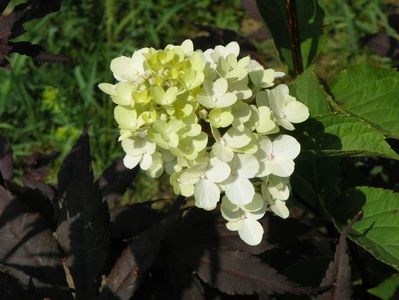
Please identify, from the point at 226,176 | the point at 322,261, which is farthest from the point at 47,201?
the point at 322,261

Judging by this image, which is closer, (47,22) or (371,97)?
(371,97)

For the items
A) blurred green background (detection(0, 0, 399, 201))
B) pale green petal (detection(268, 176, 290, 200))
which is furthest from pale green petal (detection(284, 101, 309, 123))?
blurred green background (detection(0, 0, 399, 201))

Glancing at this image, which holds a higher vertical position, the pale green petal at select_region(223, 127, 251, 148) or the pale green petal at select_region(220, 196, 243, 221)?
A: the pale green petal at select_region(223, 127, 251, 148)

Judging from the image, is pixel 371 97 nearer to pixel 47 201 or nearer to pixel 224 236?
pixel 224 236

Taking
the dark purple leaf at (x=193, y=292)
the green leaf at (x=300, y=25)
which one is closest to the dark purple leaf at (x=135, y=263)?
the dark purple leaf at (x=193, y=292)

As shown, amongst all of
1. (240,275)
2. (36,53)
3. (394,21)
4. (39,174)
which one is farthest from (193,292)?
(394,21)

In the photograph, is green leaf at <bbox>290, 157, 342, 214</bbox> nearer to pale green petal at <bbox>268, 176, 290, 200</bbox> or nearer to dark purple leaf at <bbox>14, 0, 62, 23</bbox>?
pale green petal at <bbox>268, 176, 290, 200</bbox>
